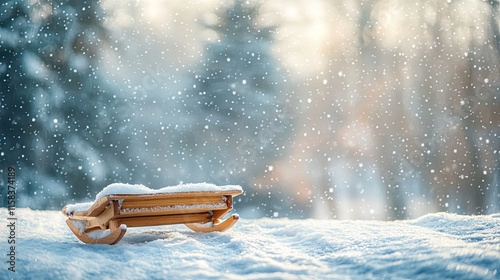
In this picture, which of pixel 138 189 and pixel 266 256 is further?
pixel 138 189

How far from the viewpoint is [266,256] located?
8.14 ft

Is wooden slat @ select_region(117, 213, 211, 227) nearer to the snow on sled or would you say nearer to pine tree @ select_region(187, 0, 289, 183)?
the snow on sled

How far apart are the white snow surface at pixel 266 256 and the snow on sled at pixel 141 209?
13 cm

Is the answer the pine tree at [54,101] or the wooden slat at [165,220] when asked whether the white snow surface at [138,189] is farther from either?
the pine tree at [54,101]

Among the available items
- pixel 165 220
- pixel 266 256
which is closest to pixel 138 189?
pixel 165 220

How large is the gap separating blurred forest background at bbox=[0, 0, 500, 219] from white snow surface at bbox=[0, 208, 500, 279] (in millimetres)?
3483

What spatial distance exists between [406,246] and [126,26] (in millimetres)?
6130

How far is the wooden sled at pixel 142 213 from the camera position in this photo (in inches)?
114

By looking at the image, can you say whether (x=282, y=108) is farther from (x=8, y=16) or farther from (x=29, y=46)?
(x=8, y=16)

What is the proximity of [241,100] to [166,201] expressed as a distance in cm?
411

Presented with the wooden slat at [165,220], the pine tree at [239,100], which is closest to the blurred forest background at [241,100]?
the pine tree at [239,100]

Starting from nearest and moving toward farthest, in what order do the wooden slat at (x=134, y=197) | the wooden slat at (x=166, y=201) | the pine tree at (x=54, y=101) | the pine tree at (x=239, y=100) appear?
the wooden slat at (x=134, y=197) < the wooden slat at (x=166, y=201) < the pine tree at (x=54, y=101) < the pine tree at (x=239, y=100)

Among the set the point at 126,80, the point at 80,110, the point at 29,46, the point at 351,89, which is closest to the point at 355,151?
the point at 351,89

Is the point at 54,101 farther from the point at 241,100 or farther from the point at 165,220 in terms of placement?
the point at 165,220
